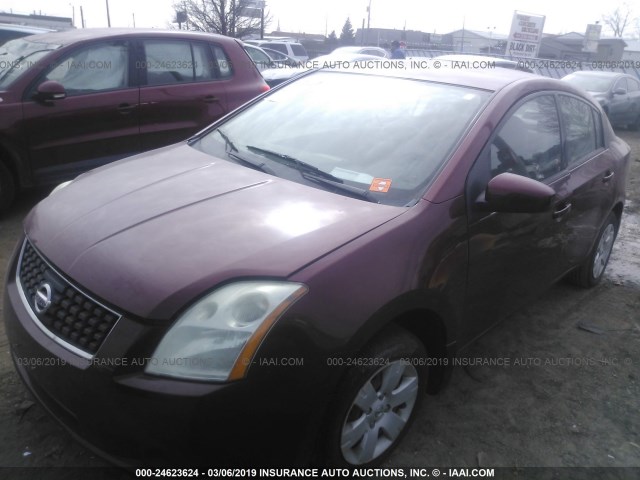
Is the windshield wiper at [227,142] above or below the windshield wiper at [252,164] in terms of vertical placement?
above

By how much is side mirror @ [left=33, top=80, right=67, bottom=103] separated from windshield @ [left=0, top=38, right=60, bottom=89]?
25 cm

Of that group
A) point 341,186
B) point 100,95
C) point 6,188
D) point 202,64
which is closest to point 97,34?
point 100,95

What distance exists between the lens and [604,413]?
2721 mm

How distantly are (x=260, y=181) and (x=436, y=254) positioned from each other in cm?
86

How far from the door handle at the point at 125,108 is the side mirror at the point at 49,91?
57 cm

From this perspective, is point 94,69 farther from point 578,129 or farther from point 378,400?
point 378,400

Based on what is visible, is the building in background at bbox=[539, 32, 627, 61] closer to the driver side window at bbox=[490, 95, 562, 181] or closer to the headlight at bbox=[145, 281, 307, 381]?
the driver side window at bbox=[490, 95, 562, 181]

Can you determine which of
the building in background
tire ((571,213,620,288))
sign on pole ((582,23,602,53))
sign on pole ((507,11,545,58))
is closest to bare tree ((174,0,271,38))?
sign on pole ((507,11,545,58))

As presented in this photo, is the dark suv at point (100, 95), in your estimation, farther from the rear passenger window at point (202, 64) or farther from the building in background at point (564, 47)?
the building in background at point (564, 47)

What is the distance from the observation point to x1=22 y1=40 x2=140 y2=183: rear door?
15.0ft

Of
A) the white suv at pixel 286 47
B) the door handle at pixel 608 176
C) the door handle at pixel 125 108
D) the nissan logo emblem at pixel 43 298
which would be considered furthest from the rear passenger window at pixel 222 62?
the white suv at pixel 286 47

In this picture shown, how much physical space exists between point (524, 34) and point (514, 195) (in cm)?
2208

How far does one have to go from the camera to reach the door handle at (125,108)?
5.00 meters

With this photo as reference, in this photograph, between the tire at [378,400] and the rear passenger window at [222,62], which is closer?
the tire at [378,400]
